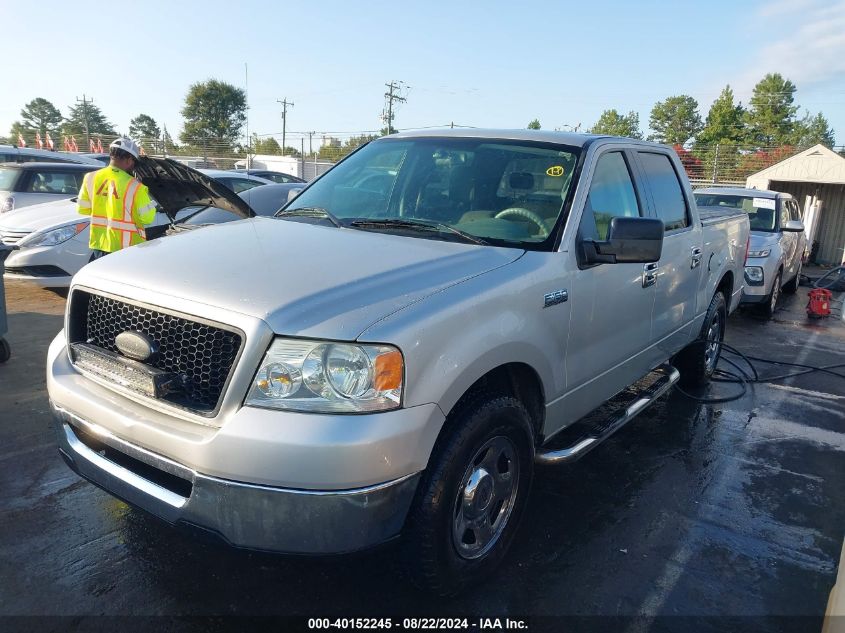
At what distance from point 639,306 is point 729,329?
18.4ft

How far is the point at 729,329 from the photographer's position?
28.5 feet

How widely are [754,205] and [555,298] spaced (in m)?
9.13

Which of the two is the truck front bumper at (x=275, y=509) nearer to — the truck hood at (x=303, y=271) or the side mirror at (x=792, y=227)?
the truck hood at (x=303, y=271)

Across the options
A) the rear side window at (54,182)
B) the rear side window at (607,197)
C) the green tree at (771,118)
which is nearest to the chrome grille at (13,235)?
the rear side window at (54,182)

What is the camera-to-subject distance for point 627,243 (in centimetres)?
307

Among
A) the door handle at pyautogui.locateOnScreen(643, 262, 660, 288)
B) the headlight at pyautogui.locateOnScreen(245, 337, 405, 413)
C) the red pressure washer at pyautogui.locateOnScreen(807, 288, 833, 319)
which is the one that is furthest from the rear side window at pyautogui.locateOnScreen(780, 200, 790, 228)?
the headlight at pyautogui.locateOnScreen(245, 337, 405, 413)

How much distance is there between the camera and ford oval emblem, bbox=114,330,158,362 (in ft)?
7.93

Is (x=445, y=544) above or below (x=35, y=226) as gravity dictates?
below

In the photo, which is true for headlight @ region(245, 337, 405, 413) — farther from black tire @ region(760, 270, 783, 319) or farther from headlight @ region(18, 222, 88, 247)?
black tire @ region(760, 270, 783, 319)

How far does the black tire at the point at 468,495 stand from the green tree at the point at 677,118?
77.1m

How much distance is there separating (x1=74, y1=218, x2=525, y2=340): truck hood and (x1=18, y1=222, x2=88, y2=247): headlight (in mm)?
5188

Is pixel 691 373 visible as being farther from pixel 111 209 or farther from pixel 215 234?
pixel 111 209

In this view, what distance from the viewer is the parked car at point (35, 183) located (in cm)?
969

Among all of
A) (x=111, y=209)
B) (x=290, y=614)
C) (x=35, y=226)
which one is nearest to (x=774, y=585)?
(x=290, y=614)
